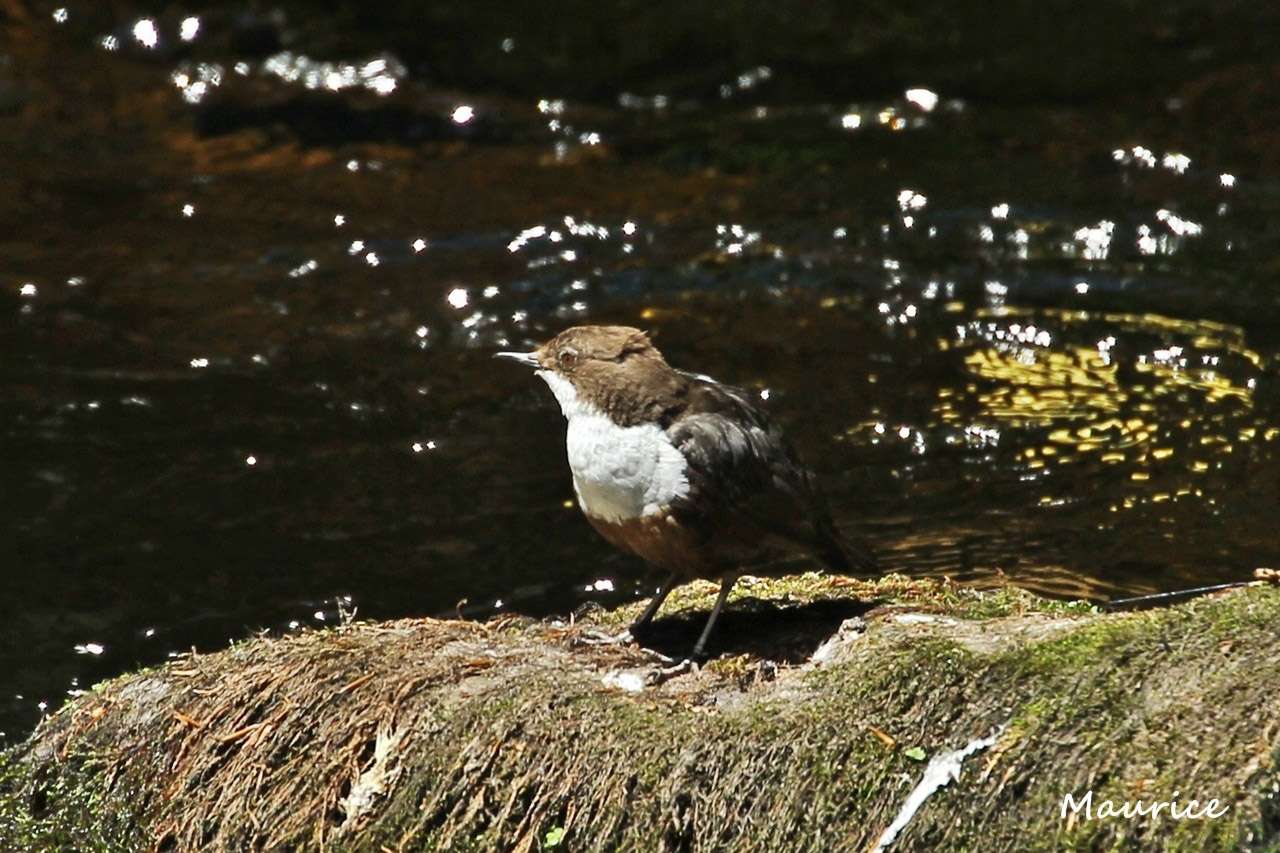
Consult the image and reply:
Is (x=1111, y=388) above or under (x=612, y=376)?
under

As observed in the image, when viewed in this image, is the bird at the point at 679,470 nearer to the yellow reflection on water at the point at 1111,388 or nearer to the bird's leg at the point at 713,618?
the bird's leg at the point at 713,618

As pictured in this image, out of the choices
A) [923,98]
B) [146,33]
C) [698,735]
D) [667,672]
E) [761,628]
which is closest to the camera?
[698,735]

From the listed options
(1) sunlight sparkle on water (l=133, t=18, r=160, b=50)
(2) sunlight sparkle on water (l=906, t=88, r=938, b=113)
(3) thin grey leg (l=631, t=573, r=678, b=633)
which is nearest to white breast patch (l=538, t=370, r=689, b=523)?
(3) thin grey leg (l=631, t=573, r=678, b=633)

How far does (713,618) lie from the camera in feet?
14.9

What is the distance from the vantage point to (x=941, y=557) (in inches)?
251

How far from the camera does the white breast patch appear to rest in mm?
4488

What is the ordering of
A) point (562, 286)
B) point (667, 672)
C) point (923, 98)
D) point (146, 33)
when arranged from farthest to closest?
1. point (146, 33)
2. point (923, 98)
3. point (562, 286)
4. point (667, 672)

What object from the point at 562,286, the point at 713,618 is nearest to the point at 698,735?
the point at 713,618

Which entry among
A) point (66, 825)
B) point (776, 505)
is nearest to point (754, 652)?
point (776, 505)

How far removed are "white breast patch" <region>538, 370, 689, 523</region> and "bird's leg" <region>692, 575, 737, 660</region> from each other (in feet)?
1.11

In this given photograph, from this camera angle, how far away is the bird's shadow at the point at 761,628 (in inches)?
175

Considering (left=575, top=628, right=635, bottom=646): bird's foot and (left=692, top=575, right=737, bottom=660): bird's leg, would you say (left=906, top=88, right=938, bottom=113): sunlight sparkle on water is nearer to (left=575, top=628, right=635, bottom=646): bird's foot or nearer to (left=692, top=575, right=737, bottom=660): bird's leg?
(left=692, top=575, right=737, bottom=660): bird's leg

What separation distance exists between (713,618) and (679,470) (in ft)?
1.37

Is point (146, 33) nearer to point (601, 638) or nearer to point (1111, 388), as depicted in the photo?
point (1111, 388)
